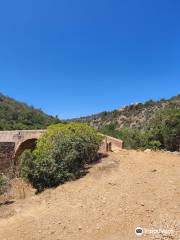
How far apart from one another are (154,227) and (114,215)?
1.10m

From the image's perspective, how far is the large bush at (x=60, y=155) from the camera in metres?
11.2

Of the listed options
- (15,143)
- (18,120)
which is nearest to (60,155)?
(15,143)

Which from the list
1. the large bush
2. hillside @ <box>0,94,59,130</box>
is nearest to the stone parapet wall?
the large bush

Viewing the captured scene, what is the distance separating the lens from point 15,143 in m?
16.4

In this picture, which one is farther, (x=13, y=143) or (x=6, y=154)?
(x=13, y=143)

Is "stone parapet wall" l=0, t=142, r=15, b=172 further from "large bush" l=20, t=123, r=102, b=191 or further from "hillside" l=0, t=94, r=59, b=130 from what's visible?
"hillside" l=0, t=94, r=59, b=130

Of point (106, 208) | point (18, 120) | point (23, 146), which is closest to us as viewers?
point (106, 208)

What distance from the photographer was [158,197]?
9094 millimetres

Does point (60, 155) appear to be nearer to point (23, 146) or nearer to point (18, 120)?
point (23, 146)

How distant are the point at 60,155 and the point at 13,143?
504 cm

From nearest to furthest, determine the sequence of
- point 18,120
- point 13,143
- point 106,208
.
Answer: point 106,208, point 13,143, point 18,120

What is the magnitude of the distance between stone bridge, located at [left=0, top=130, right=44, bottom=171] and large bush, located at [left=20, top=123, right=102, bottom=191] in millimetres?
3025

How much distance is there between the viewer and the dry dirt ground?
7.67m

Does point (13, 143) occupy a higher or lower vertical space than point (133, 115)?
lower
